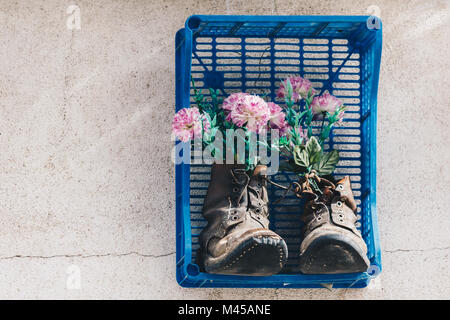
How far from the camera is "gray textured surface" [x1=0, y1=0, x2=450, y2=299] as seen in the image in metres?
1.90

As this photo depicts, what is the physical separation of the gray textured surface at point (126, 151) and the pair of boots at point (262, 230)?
256 mm

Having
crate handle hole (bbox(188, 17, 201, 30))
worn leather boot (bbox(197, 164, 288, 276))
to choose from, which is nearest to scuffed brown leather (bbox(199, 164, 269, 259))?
worn leather boot (bbox(197, 164, 288, 276))

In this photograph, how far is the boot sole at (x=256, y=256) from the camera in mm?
1551

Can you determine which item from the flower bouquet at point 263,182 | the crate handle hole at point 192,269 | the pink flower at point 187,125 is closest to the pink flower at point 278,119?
the flower bouquet at point 263,182

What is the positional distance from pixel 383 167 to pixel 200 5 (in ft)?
2.76

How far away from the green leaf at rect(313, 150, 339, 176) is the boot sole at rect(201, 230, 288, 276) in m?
0.27

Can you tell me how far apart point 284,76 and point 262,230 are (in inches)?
22.7

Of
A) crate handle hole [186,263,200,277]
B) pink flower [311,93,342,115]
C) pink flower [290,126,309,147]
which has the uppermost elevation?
pink flower [311,93,342,115]

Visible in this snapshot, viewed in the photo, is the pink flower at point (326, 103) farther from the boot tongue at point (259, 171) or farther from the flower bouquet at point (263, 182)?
the boot tongue at point (259, 171)

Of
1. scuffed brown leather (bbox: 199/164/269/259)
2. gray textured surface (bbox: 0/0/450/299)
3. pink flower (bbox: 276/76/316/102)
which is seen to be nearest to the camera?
scuffed brown leather (bbox: 199/164/269/259)

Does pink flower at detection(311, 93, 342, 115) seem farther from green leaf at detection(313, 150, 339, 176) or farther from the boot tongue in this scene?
the boot tongue

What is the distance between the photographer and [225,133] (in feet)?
5.64

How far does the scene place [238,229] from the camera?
163cm
